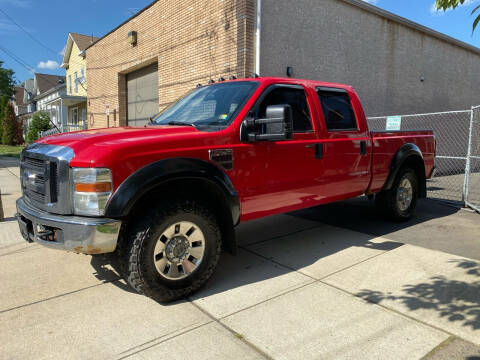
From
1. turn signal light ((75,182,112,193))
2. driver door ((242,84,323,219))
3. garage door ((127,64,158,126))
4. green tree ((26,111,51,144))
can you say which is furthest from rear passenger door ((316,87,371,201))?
green tree ((26,111,51,144))

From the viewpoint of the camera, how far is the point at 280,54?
29.0 ft

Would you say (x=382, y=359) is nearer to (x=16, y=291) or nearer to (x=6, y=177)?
(x=16, y=291)

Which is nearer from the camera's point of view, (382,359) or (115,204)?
(382,359)

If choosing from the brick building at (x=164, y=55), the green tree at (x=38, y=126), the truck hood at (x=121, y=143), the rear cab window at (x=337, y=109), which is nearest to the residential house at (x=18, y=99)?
the green tree at (x=38, y=126)

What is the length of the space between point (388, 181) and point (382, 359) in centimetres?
345

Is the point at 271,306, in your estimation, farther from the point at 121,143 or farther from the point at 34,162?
the point at 34,162

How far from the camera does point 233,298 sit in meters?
3.28

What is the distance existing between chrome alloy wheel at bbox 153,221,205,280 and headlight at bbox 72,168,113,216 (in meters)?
0.57

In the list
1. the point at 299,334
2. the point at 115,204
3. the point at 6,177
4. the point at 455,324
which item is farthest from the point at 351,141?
the point at 6,177

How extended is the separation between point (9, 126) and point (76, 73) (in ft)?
30.6

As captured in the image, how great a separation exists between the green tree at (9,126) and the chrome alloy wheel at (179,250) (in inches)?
1329

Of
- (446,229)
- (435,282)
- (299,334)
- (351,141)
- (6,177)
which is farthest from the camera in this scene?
(6,177)

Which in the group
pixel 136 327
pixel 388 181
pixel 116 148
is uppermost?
pixel 116 148

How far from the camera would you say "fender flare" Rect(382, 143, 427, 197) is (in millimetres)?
5375
